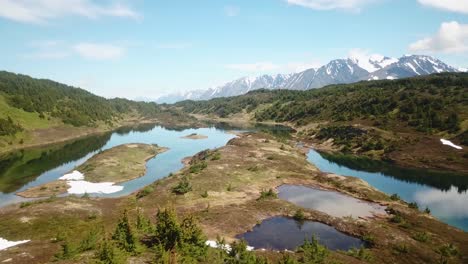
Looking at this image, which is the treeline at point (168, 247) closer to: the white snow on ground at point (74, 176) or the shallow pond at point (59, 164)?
the shallow pond at point (59, 164)

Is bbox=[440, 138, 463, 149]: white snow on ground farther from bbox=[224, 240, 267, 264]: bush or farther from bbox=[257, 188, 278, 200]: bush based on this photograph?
bbox=[224, 240, 267, 264]: bush

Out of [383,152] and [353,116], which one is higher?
Answer: [353,116]

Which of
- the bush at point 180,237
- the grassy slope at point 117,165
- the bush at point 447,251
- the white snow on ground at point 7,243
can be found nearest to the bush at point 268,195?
the bush at point 447,251

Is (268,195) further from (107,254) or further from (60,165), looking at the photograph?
(60,165)

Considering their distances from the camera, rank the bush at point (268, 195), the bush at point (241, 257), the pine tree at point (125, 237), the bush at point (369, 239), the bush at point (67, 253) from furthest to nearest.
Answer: the bush at point (268, 195)
the bush at point (369, 239)
the bush at point (67, 253)
the pine tree at point (125, 237)
the bush at point (241, 257)

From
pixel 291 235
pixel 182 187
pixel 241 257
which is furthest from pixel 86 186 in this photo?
pixel 241 257

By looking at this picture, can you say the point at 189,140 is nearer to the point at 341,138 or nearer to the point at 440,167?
the point at 341,138

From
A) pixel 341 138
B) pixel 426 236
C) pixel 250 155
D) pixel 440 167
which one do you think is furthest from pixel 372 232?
pixel 341 138
